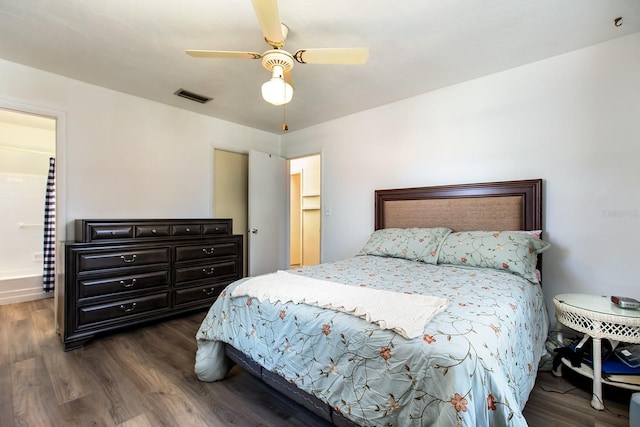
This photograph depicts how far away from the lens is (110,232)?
258cm

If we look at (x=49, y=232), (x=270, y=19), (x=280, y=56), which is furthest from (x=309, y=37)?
(x=49, y=232)

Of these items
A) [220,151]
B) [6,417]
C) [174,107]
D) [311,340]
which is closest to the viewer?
[311,340]

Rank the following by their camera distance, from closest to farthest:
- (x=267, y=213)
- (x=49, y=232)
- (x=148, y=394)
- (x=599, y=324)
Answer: (x=599, y=324), (x=148, y=394), (x=49, y=232), (x=267, y=213)

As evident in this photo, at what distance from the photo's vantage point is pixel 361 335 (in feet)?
3.80

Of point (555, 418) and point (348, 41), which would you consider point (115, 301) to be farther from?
point (555, 418)

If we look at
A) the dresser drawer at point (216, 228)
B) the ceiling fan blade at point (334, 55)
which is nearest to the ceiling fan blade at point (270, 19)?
the ceiling fan blade at point (334, 55)

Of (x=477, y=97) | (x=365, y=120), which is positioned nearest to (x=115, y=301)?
(x=365, y=120)

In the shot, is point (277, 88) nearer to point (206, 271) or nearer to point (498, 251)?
point (498, 251)

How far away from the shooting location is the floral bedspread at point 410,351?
92 centimetres

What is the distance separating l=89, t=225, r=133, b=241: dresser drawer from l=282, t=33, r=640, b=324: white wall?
9.56 ft

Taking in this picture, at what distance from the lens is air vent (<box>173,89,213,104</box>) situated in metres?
3.05

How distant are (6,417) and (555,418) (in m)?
3.01

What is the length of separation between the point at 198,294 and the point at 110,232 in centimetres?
108

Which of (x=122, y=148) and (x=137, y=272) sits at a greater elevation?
(x=122, y=148)
